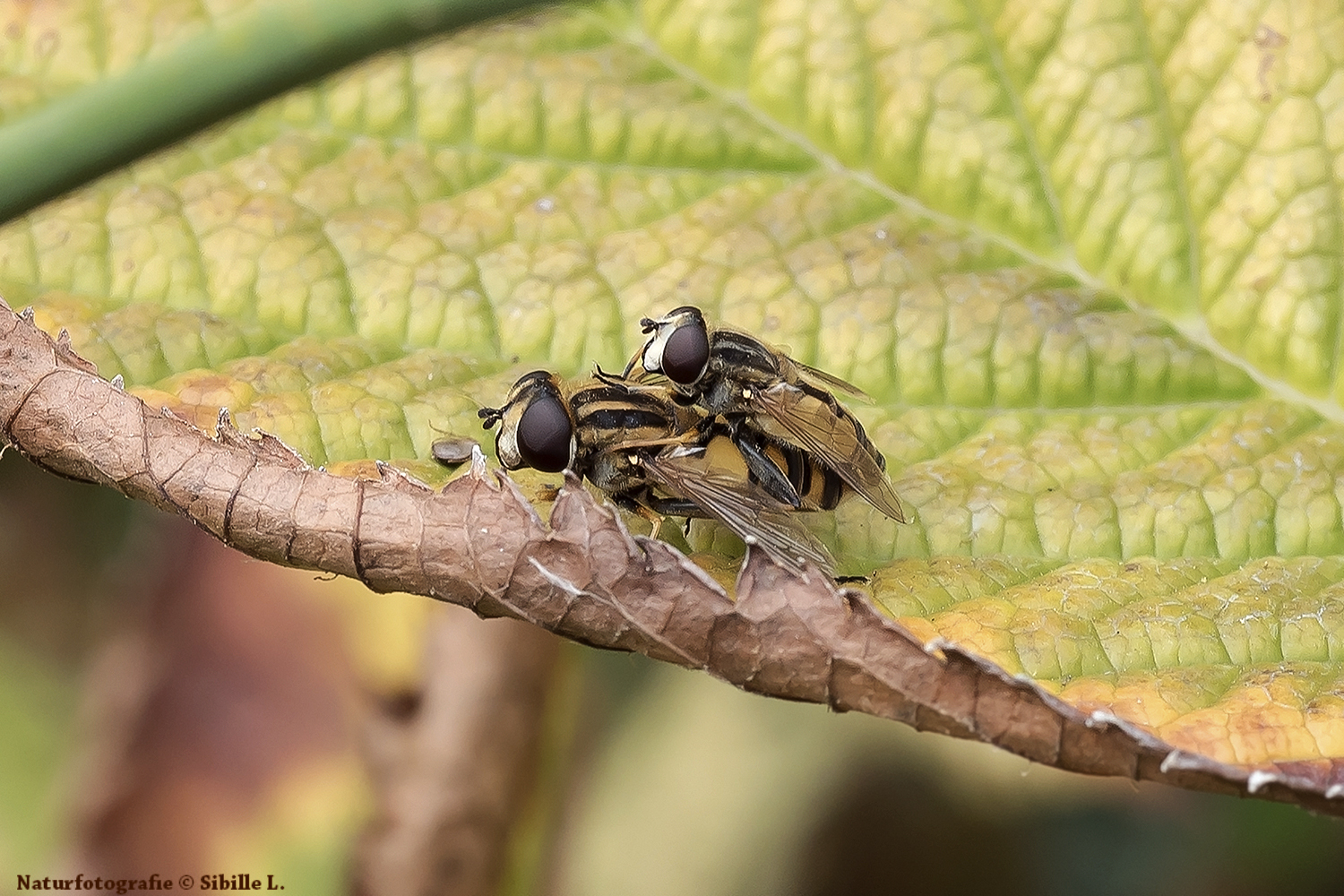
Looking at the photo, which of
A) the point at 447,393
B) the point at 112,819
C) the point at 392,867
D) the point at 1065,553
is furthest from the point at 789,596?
the point at 112,819

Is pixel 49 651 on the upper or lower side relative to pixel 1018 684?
lower

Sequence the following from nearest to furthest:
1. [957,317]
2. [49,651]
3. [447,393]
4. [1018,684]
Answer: [1018,684], [447,393], [957,317], [49,651]

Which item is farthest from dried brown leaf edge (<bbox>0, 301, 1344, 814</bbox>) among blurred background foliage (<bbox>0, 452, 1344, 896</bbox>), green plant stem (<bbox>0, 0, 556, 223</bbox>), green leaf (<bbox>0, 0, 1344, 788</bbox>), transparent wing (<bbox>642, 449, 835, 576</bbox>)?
blurred background foliage (<bbox>0, 452, 1344, 896</bbox>)

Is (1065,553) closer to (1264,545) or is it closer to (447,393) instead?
(1264,545)

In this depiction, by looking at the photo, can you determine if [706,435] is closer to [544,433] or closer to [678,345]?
[678,345]

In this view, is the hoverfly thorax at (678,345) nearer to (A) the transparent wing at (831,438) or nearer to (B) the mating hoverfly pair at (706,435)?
(B) the mating hoverfly pair at (706,435)

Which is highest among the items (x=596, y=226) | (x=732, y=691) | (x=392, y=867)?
(x=596, y=226)

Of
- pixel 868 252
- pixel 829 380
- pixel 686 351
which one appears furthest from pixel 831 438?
pixel 868 252
